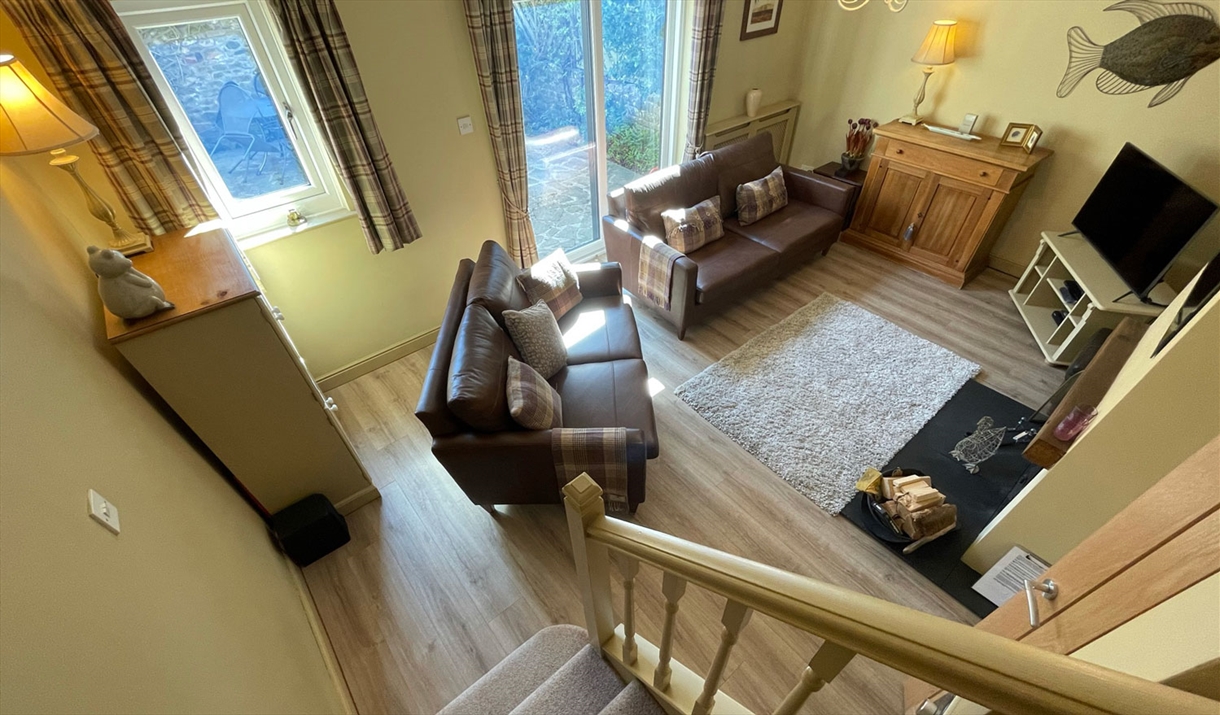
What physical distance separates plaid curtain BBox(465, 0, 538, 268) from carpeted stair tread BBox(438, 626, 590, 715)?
8.11 feet

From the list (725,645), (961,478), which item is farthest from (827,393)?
(725,645)

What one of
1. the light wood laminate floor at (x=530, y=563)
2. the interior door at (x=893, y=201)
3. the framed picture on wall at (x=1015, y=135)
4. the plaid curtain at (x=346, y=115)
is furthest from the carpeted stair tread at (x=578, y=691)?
the framed picture on wall at (x=1015, y=135)

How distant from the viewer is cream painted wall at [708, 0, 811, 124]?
3.98m

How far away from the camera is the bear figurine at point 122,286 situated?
1.52 meters

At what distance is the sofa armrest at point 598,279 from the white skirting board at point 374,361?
1190 mm

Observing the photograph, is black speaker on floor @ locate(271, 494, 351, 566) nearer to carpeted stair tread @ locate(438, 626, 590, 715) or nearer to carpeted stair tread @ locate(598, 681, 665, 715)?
carpeted stair tread @ locate(438, 626, 590, 715)

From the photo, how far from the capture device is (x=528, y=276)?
2760mm

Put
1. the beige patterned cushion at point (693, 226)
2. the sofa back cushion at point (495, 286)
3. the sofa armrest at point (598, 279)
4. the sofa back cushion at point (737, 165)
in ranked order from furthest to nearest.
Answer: the sofa back cushion at point (737, 165) → the beige patterned cushion at point (693, 226) → the sofa armrest at point (598, 279) → the sofa back cushion at point (495, 286)

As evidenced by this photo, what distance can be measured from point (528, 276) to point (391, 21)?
1435 mm

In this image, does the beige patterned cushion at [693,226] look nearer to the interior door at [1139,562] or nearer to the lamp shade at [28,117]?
the interior door at [1139,562]

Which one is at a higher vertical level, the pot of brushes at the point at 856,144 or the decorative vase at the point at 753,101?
the decorative vase at the point at 753,101

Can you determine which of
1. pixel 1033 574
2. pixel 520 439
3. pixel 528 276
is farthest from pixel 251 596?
pixel 1033 574

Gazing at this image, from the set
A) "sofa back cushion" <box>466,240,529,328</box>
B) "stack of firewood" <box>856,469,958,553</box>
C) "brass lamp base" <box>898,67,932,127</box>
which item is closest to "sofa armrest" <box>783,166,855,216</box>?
"brass lamp base" <box>898,67,932,127</box>

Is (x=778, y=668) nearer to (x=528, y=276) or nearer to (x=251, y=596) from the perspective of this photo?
(x=251, y=596)
